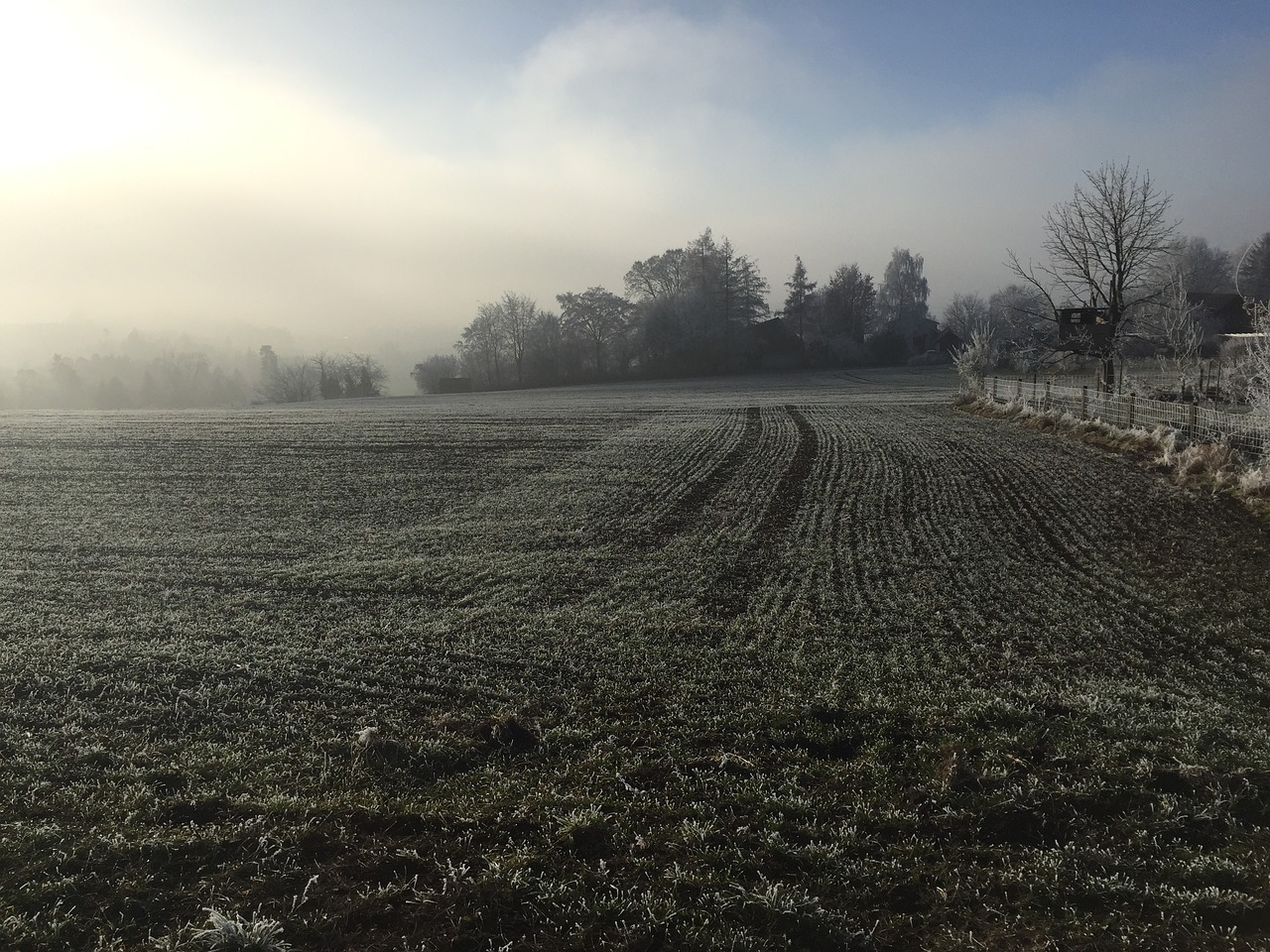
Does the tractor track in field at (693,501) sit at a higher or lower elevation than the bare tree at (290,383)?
lower

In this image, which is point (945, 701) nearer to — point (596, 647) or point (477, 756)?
point (596, 647)

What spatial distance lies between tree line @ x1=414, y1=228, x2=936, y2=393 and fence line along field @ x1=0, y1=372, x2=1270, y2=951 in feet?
236

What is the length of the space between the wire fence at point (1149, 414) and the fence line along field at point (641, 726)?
2.89 meters

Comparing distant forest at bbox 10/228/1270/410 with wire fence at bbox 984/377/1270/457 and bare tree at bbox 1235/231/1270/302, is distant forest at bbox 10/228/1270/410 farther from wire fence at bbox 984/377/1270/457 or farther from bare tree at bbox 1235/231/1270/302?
wire fence at bbox 984/377/1270/457

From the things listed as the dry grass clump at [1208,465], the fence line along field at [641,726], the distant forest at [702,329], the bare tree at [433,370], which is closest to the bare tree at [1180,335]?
the dry grass clump at [1208,465]

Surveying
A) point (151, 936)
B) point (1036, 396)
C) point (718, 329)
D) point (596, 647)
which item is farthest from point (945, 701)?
point (718, 329)

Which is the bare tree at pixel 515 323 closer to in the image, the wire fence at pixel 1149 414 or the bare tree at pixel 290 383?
the bare tree at pixel 290 383

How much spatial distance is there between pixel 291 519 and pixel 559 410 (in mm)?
27628

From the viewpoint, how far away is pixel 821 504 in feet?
57.0

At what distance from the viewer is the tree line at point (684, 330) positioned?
87.7 metres

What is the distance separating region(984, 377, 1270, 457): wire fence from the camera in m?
18.4

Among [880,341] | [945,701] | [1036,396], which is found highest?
[880,341]

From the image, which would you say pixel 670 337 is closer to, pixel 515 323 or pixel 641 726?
pixel 515 323

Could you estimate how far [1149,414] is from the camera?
23641 millimetres
